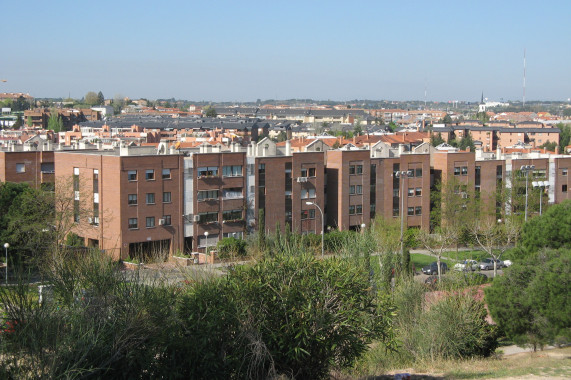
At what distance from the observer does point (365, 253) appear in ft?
72.7

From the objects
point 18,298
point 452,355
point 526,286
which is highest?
point 18,298

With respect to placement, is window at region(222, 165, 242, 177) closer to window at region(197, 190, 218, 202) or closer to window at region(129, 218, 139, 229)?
window at region(197, 190, 218, 202)

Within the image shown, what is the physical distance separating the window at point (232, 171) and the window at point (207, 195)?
107 centimetres

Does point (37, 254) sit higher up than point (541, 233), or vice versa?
point (541, 233)

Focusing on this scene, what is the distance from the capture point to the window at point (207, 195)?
35.3 meters

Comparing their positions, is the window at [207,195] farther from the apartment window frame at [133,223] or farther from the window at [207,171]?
the apartment window frame at [133,223]

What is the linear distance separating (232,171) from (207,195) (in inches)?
70.8

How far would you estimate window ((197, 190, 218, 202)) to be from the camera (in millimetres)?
35281

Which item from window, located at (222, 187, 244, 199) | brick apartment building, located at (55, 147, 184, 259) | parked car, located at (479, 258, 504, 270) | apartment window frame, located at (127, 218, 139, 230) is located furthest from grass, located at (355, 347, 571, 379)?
window, located at (222, 187, 244, 199)

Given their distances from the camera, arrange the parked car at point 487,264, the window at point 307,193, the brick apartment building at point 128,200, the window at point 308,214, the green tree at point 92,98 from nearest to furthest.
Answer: the brick apartment building at point 128,200
the parked car at point 487,264
the window at point 308,214
the window at point 307,193
the green tree at point 92,98

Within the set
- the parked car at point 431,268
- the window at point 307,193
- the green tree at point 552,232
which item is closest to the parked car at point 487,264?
the parked car at point 431,268

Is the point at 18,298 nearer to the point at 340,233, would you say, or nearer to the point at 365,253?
the point at 365,253

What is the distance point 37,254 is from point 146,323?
17418 millimetres

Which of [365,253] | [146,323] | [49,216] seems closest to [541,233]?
[365,253]
